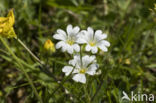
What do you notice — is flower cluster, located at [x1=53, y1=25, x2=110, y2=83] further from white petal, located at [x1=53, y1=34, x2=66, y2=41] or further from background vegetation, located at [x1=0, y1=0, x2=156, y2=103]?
background vegetation, located at [x1=0, y1=0, x2=156, y2=103]

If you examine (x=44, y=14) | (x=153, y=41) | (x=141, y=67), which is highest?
(x=44, y=14)

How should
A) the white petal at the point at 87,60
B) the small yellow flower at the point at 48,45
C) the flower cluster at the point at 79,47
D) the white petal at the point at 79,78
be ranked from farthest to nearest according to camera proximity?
the small yellow flower at the point at 48,45
the white petal at the point at 87,60
the flower cluster at the point at 79,47
the white petal at the point at 79,78

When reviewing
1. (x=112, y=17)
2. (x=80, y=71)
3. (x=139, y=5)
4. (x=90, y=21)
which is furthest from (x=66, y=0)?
(x=80, y=71)

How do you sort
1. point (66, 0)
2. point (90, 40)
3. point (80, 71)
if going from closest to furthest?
point (80, 71) < point (90, 40) < point (66, 0)

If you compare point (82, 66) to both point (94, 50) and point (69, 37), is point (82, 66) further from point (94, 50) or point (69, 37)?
point (69, 37)

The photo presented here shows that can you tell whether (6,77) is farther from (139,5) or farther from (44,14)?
(139,5)

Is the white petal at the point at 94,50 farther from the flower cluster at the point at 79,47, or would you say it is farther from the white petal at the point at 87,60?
the white petal at the point at 87,60

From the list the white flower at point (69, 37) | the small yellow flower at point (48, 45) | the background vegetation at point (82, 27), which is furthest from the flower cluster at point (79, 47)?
the small yellow flower at point (48, 45)
